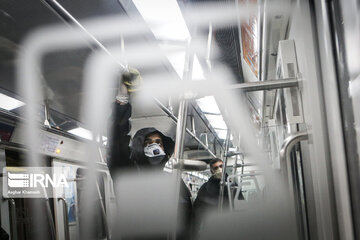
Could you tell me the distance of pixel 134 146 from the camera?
2.21 meters

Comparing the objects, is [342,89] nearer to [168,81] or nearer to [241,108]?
[241,108]

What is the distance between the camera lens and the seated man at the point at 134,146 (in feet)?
6.81

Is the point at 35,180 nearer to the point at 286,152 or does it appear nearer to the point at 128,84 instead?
the point at 128,84

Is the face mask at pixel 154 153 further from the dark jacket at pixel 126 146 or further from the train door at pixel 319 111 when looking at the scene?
the train door at pixel 319 111

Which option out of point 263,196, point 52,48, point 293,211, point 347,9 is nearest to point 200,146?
point 263,196

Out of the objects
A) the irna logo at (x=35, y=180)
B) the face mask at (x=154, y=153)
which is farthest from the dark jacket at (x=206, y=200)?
the irna logo at (x=35, y=180)

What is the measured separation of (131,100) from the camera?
7.54 feet

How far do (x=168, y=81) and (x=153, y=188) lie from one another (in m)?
0.65

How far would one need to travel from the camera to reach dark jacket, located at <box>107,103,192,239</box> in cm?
209

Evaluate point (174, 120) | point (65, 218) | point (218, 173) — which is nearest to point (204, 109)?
point (174, 120)

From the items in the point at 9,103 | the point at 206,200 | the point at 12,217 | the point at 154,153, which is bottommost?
the point at 12,217

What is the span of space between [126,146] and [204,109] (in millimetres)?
616

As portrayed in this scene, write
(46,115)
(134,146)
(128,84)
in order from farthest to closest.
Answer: (46,115) → (128,84) → (134,146)

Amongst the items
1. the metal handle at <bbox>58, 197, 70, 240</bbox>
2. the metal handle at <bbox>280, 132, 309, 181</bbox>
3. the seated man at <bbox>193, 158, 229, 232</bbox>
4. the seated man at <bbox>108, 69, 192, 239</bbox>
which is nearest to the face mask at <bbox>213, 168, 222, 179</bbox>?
the seated man at <bbox>193, 158, 229, 232</bbox>
